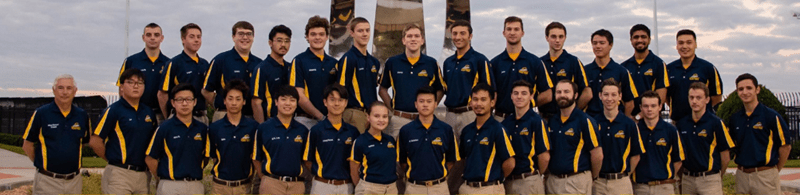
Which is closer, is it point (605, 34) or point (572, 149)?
point (572, 149)

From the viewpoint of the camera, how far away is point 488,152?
6348 mm

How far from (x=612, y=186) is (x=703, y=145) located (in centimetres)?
129

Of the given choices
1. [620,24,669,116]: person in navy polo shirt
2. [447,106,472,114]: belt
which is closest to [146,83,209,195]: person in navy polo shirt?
[447,106,472,114]: belt

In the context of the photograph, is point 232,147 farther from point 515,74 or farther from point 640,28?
point 640,28

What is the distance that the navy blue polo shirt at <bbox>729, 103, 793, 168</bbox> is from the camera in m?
7.41

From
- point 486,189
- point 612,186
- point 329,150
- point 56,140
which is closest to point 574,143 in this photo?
point 612,186

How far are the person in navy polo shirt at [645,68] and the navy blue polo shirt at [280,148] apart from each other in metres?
4.18

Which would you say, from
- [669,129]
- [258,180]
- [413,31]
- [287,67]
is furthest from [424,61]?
[669,129]

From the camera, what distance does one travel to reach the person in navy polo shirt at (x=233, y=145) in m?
6.49

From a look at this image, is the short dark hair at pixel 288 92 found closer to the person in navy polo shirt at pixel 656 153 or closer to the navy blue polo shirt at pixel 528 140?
the navy blue polo shirt at pixel 528 140

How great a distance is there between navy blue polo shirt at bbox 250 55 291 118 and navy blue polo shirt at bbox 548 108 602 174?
2.93m

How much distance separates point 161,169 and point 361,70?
2251mm

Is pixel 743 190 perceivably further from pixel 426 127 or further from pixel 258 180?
pixel 258 180

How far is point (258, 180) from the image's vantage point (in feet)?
23.1
